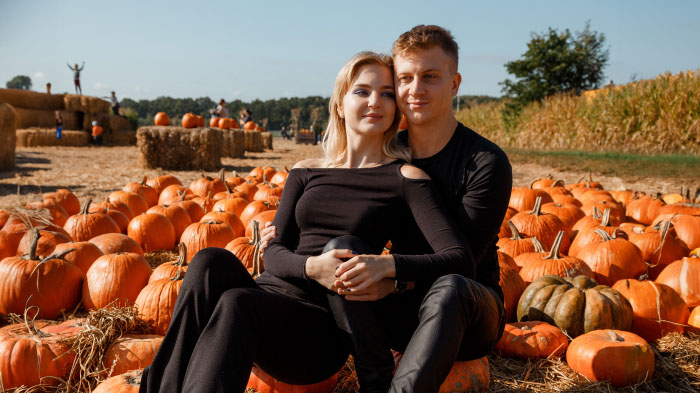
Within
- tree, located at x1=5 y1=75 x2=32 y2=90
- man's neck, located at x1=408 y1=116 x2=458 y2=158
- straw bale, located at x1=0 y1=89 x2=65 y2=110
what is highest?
tree, located at x1=5 y1=75 x2=32 y2=90

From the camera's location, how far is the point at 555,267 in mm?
2896

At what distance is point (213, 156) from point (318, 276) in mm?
10179

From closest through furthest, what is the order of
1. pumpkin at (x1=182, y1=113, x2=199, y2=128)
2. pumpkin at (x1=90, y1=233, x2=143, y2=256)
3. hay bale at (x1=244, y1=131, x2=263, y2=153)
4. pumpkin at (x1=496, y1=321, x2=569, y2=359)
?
pumpkin at (x1=496, y1=321, x2=569, y2=359), pumpkin at (x1=90, y1=233, x2=143, y2=256), pumpkin at (x1=182, y1=113, x2=199, y2=128), hay bale at (x1=244, y1=131, x2=263, y2=153)

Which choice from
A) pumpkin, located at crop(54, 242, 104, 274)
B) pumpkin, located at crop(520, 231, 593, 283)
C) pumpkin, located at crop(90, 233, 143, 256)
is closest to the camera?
pumpkin, located at crop(520, 231, 593, 283)

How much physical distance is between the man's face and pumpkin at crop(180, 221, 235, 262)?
7.30 feet

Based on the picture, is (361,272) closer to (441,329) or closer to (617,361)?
(441,329)

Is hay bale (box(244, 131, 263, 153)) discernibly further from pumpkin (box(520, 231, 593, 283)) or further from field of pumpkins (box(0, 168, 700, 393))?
pumpkin (box(520, 231, 593, 283))

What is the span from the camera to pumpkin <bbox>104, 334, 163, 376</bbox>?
6.76ft

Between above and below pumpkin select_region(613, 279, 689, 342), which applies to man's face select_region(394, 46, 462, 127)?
above

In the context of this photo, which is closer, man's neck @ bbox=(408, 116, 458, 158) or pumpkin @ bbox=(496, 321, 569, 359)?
man's neck @ bbox=(408, 116, 458, 158)

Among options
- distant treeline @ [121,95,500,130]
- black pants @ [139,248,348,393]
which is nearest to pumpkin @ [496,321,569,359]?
black pants @ [139,248,348,393]

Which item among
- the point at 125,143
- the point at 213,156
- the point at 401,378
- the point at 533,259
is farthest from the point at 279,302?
the point at 125,143

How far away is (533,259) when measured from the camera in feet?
9.98

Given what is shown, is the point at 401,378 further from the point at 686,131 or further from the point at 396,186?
the point at 686,131
